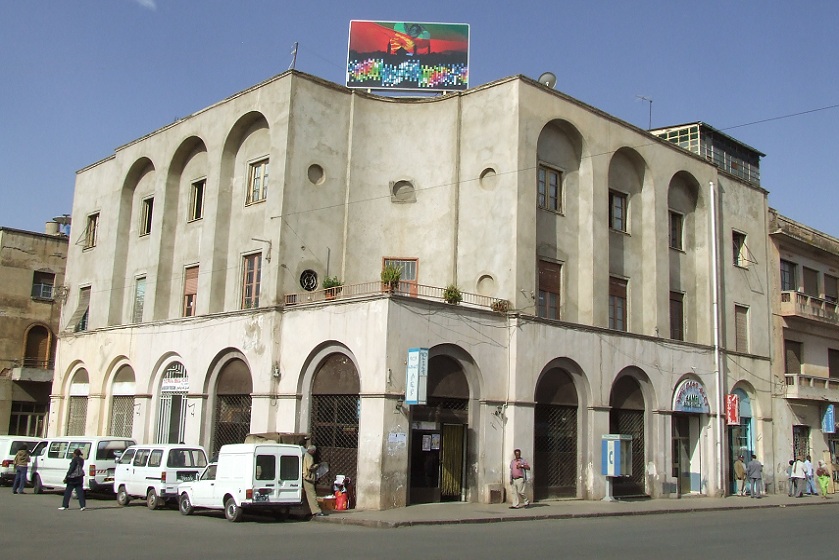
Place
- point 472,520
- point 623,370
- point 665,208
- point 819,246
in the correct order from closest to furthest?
point 472,520 → point 623,370 → point 665,208 → point 819,246

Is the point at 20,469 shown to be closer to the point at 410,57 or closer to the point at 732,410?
the point at 410,57

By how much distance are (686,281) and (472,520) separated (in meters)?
16.9

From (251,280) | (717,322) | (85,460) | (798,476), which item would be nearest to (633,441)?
(717,322)

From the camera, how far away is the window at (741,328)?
3432 centimetres

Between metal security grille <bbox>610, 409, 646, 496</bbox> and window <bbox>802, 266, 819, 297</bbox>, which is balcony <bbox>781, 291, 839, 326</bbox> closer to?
window <bbox>802, 266, 819, 297</bbox>

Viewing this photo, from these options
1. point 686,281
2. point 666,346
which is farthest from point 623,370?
point 686,281

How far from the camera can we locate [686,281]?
1302 inches

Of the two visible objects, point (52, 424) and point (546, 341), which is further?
point (52, 424)

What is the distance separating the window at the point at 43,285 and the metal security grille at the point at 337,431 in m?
25.7

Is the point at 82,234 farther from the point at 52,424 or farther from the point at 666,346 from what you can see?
the point at 666,346

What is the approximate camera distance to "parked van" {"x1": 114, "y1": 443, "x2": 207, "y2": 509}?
21.6m

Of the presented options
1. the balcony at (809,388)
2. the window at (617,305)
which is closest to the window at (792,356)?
the balcony at (809,388)

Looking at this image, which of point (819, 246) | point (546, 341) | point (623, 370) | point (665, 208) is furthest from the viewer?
point (819, 246)

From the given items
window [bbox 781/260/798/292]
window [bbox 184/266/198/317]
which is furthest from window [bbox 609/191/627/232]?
window [bbox 184/266/198/317]
